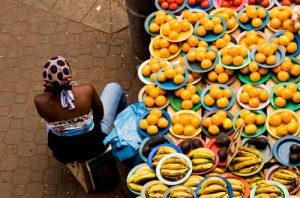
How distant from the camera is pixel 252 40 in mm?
4430

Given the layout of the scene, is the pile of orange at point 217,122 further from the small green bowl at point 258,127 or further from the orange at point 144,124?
the orange at point 144,124

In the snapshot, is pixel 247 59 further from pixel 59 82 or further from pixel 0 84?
pixel 0 84

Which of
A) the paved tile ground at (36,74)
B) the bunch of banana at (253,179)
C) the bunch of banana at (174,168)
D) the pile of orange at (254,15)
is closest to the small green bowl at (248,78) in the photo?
the pile of orange at (254,15)

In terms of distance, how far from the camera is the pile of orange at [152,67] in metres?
4.45

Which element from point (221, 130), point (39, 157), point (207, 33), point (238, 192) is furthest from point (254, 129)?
point (39, 157)

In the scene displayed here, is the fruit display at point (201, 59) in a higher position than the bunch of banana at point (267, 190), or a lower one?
higher

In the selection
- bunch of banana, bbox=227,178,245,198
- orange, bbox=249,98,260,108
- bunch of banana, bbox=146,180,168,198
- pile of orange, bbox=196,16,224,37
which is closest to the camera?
bunch of banana, bbox=227,178,245,198

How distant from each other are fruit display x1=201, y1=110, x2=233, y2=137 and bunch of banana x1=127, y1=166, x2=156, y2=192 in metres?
0.63

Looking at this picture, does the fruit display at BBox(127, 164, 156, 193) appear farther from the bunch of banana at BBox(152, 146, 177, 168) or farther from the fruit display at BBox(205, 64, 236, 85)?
the fruit display at BBox(205, 64, 236, 85)

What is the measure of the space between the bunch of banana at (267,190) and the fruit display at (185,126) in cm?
77

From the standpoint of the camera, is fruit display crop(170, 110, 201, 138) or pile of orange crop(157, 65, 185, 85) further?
pile of orange crop(157, 65, 185, 85)

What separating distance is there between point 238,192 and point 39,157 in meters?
2.94

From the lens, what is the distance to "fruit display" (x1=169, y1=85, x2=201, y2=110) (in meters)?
4.18

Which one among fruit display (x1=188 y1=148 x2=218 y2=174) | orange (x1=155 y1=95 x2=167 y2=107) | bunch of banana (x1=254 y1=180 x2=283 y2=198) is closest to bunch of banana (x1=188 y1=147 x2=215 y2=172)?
fruit display (x1=188 y1=148 x2=218 y2=174)
